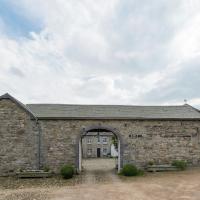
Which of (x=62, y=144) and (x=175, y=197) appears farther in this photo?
(x=62, y=144)

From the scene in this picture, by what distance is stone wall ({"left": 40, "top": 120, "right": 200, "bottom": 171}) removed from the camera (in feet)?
60.4

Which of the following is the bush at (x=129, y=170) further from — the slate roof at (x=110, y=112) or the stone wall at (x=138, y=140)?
the slate roof at (x=110, y=112)

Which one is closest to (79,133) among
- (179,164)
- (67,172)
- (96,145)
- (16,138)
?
(67,172)

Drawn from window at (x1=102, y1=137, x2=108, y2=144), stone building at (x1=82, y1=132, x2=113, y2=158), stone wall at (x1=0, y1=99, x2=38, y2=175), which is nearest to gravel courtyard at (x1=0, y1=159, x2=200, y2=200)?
stone wall at (x1=0, y1=99, x2=38, y2=175)

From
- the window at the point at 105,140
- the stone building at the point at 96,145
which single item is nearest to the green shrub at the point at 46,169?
the stone building at the point at 96,145

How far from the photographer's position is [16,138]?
18.0 meters

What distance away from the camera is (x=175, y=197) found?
34.4 ft

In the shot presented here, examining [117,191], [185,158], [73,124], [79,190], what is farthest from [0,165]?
[185,158]

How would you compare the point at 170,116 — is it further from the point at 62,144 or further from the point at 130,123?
the point at 62,144

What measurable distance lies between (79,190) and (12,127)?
25.3 ft

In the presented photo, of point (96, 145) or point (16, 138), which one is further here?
point (96, 145)

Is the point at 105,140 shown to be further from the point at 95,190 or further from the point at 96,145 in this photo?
the point at 95,190

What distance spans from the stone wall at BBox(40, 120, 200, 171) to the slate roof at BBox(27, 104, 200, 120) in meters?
0.37

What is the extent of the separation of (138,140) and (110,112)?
9.76 feet
